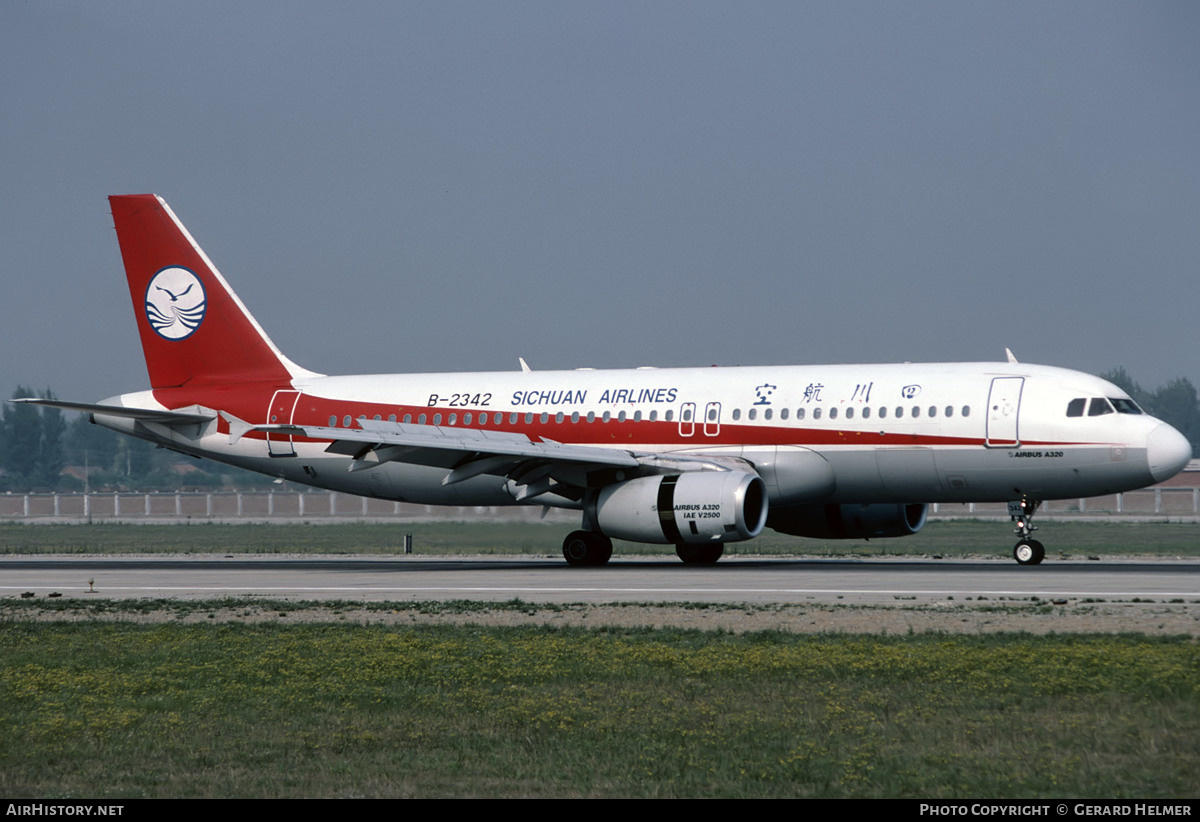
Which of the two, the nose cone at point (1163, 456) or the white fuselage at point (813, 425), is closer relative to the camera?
the nose cone at point (1163, 456)

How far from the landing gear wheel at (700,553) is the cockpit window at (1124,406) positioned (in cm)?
880

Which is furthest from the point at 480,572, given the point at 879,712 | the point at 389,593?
the point at 879,712

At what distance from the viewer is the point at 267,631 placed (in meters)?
17.5

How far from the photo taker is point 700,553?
1222 inches

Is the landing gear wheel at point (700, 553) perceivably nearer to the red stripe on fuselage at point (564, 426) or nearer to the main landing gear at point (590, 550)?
the main landing gear at point (590, 550)

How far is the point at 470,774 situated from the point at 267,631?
9.10 meters

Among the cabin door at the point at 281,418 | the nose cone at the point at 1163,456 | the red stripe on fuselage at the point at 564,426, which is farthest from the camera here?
the cabin door at the point at 281,418

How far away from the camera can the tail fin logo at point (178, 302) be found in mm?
35938

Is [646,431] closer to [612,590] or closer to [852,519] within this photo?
[852,519]

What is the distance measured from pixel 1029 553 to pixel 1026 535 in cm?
56

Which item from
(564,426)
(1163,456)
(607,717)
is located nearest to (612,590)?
(564,426)

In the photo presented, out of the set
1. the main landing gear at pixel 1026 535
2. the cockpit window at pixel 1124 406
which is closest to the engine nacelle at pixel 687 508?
the main landing gear at pixel 1026 535

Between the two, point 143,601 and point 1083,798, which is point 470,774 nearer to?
point 1083,798
